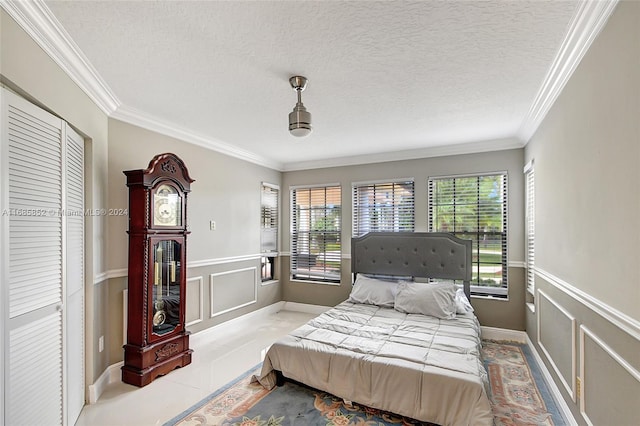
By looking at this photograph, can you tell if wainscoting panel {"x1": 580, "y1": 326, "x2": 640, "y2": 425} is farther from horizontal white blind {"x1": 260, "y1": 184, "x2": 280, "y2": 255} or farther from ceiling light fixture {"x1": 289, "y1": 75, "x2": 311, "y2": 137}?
horizontal white blind {"x1": 260, "y1": 184, "x2": 280, "y2": 255}

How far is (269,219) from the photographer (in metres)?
5.25

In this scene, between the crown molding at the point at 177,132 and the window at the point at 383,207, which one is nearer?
the crown molding at the point at 177,132

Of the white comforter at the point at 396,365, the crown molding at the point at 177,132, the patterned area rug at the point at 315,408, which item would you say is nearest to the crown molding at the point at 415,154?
the crown molding at the point at 177,132

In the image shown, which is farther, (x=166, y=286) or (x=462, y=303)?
(x=462, y=303)

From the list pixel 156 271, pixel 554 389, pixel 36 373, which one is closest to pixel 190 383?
pixel 156 271

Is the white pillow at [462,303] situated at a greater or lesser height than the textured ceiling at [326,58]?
lesser

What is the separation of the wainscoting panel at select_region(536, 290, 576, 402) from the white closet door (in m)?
3.39

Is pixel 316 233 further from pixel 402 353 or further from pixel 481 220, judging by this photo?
pixel 402 353

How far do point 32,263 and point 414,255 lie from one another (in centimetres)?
380

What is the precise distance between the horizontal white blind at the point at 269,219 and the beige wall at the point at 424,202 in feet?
0.57

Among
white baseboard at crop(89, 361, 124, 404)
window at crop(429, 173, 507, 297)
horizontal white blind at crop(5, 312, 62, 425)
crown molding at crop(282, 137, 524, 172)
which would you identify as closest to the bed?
window at crop(429, 173, 507, 297)

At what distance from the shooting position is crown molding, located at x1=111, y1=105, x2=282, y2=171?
9.77 feet

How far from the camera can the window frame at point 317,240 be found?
5.09 meters

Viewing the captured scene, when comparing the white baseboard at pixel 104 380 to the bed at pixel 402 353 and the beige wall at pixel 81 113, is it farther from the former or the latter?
the bed at pixel 402 353
